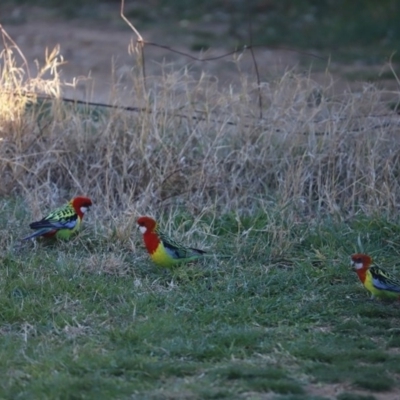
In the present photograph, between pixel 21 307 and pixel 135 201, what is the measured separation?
208 cm

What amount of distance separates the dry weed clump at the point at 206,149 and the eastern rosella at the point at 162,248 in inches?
38.2

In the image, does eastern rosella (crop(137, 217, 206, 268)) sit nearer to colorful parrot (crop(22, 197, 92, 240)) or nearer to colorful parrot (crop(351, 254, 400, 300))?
colorful parrot (crop(22, 197, 92, 240))

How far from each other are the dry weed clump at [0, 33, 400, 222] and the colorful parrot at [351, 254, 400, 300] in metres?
1.37

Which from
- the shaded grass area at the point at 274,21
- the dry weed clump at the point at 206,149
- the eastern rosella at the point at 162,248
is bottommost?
the eastern rosella at the point at 162,248

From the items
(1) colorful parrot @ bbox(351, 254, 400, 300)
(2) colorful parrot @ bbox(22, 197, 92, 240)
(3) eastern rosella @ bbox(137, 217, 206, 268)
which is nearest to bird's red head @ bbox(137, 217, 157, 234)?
(3) eastern rosella @ bbox(137, 217, 206, 268)

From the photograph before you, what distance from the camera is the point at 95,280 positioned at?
5699 mm

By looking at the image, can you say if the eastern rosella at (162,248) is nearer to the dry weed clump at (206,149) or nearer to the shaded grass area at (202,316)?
the shaded grass area at (202,316)

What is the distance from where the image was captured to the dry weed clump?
7.16 meters

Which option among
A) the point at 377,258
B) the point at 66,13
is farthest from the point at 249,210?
the point at 66,13

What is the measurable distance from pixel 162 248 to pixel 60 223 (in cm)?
82

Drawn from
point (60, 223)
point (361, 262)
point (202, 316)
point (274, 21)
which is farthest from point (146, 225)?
point (274, 21)

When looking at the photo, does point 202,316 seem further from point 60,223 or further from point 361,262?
point 60,223

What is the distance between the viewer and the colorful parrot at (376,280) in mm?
5461

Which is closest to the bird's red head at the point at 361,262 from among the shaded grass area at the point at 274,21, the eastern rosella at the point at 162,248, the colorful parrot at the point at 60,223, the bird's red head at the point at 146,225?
the eastern rosella at the point at 162,248
